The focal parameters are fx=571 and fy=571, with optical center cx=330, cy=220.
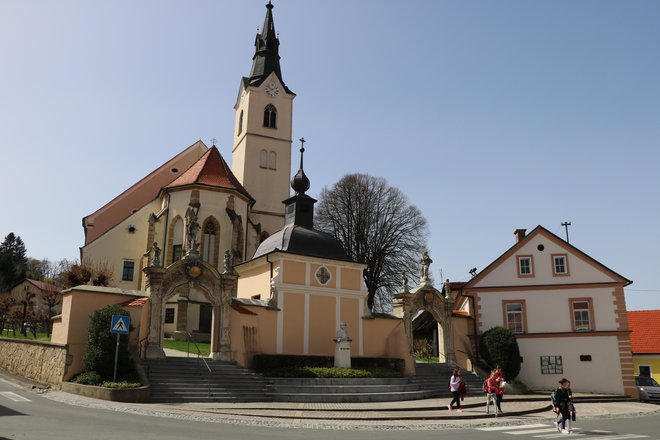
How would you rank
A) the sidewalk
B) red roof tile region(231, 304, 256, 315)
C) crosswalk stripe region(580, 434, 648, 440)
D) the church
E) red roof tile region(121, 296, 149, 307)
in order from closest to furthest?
crosswalk stripe region(580, 434, 648, 440) → the sidewalk → red roof tile region(121, 296, 149, 307) → the church → red roof tile region(231, 304, 256, 315)

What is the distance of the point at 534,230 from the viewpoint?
29750 millimetres

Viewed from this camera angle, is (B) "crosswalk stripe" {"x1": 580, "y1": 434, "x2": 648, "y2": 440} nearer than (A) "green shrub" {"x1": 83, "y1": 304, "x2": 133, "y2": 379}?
Yes

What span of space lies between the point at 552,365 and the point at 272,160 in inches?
1035

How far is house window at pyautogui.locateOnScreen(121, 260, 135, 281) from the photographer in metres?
38.7

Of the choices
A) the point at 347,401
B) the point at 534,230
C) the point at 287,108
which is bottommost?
the point at 347,401

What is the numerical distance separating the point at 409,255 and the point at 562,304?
1509cm

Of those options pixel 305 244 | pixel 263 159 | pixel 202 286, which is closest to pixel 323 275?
pixel 305 244

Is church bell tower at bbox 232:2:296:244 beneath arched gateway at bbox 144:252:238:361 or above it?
above

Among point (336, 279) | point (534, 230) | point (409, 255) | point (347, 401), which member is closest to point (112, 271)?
point (336, 279)

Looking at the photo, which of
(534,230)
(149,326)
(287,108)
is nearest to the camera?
(149,326)

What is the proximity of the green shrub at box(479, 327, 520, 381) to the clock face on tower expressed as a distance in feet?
90.7

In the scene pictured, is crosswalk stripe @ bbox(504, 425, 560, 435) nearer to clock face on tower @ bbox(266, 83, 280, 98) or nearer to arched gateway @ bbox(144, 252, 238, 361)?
arched gateway @ bbox(144, 252, 238, 361)

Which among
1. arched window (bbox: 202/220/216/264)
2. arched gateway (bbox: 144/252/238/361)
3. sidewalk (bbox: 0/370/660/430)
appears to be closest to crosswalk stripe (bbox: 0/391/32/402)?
sidewalk (bbox: 0/370/660/430)

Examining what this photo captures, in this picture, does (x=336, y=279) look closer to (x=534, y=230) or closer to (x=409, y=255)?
(x=534, y=230)
